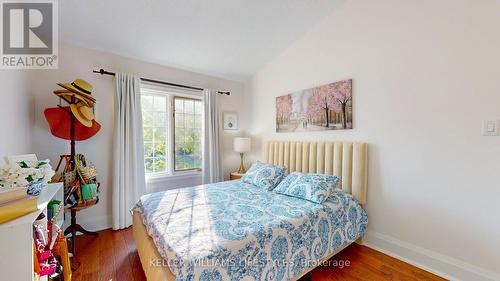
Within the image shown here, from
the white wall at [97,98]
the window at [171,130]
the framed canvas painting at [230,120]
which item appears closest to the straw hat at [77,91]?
the white wall at [97,98]

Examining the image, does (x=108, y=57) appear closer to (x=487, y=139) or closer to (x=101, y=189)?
(x=101, y=189)

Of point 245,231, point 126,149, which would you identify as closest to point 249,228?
point 245,231

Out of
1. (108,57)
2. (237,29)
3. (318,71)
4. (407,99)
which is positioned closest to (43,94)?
(108,57)

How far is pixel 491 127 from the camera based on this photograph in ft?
5.19

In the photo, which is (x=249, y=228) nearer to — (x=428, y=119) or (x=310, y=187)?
(x=310, y=187)

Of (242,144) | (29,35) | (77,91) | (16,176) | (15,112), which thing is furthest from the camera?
(242,144)

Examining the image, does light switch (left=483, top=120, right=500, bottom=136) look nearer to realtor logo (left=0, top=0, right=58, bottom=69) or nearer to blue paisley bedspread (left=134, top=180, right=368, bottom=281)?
blue paisley bedspread (left=134, top=180, right=368, bottom=281)

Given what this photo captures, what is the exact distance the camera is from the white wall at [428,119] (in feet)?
5.33

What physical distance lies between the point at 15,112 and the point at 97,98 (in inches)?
37.9

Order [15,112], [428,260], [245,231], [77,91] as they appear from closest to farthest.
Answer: [245,231] → [15,112] → [428,260] → [77,91]

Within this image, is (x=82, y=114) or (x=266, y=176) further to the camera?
(x=266, y=176)

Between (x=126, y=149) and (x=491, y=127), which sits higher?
(x=491, y=127)

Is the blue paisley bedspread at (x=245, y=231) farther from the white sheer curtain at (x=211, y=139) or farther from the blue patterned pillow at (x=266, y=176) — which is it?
the white sheer curtain at (x=211, y=139)

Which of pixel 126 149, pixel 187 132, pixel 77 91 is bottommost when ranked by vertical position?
pixel 126 149
